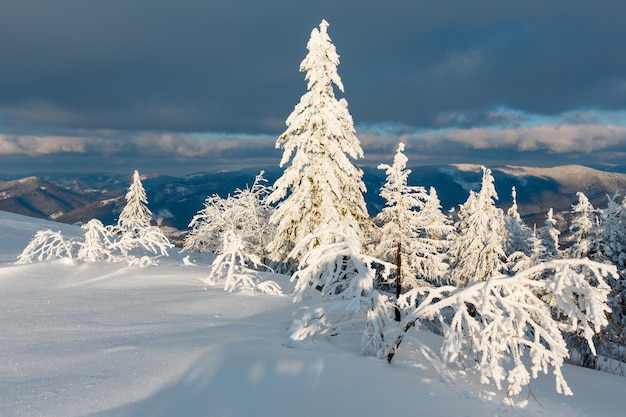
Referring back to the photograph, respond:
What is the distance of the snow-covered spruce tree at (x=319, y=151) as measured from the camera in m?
16.7

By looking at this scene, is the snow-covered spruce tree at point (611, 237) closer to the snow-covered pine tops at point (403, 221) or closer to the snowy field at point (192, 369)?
the snow-covered pine tops at point (403, 221)

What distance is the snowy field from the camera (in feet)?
10.6

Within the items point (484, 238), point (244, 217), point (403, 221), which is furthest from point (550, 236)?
point (244, 217)

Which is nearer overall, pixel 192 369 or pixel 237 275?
pixel 192 369

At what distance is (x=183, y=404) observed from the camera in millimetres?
3230

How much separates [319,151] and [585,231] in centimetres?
2175

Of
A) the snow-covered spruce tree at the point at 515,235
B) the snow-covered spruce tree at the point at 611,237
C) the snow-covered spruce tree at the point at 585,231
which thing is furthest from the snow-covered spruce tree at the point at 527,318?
the snow-covered spruce tree at the point at 515,235

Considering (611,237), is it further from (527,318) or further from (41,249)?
(41,249)

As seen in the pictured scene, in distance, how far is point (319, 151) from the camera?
16844mm

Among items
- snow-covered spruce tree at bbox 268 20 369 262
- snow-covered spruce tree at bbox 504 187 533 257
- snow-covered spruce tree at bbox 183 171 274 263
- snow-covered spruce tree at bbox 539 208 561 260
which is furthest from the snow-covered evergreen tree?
snow-covered spruce tree at bbox 504 187 533 257

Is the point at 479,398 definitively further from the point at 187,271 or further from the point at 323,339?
the point at 187,271

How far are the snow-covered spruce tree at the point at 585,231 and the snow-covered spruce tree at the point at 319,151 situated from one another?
1738 centimetres

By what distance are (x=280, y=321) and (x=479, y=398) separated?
3.63m

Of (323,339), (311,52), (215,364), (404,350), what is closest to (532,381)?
(404,350)
